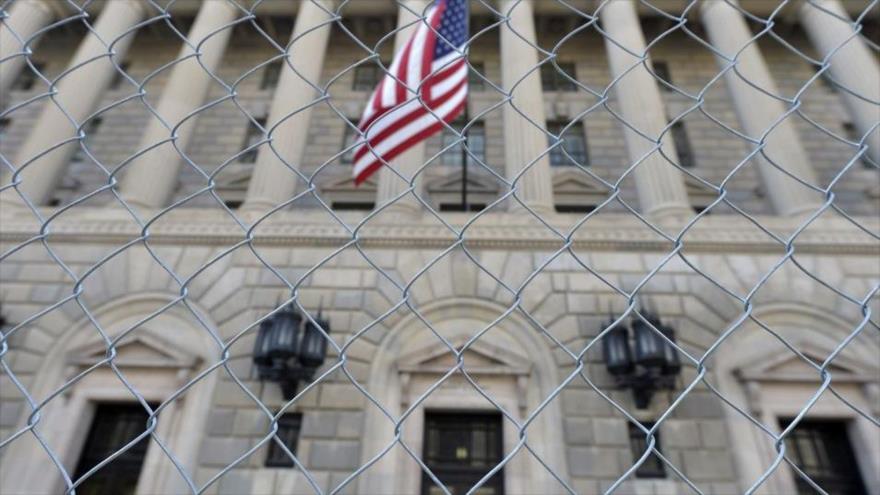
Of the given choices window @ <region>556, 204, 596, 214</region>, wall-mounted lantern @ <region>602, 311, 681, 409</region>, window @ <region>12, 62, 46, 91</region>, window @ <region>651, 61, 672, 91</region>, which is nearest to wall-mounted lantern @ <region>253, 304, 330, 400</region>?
wall-mounted lantern @ <region>602, 311, 681, 409</region>

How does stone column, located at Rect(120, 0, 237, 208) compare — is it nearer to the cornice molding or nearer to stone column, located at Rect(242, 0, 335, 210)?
the cornice molding

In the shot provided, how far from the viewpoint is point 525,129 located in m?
11.8

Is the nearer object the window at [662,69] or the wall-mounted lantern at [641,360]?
the wall-mounted lantern at [641,360]

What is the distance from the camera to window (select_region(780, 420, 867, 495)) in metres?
8.11

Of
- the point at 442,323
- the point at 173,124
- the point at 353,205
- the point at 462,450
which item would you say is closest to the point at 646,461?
the point at 462,450

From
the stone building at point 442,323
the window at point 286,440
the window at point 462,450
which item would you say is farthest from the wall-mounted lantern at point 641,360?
the window at point 286,440

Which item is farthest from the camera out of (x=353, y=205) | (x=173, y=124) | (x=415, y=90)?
(x=353, y=205)

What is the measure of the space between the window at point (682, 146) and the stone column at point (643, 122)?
7.36 ft

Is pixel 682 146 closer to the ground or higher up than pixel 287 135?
higher up

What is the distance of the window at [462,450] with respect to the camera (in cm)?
825

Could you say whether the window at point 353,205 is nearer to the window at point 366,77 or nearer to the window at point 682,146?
the window at point 366,77

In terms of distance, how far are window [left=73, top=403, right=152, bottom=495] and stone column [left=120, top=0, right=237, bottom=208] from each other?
14.2 feet

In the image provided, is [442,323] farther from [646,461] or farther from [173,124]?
[173,124]

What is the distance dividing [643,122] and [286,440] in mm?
9806
